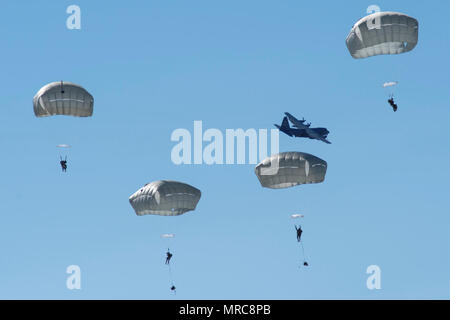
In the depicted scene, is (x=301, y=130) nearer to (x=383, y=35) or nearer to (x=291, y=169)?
(x=291, y=169)

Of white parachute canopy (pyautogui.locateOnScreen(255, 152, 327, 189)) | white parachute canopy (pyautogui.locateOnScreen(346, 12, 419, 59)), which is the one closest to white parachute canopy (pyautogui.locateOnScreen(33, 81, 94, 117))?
white parachute canopy (pyautogui.locateOnScreen(255, 152, 327, 189))

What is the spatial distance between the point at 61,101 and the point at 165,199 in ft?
39.5

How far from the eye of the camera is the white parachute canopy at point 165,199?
11525cm

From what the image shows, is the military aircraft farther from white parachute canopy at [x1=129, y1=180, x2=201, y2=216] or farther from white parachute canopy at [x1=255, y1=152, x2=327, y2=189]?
white parachute canopy at [x1=129, y1=180, x2=201, y2=216]

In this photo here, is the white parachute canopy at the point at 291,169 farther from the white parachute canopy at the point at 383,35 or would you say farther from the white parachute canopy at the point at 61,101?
the white parachute canopy at the point at 61,101

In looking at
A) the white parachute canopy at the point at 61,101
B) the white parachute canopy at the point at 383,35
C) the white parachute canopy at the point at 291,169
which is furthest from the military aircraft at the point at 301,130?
the white parachute canopy at the point at 61,101

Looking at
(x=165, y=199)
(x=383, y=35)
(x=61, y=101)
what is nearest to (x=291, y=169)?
(x=165, y=199)

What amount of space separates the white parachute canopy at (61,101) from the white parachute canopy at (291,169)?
15.7 metres

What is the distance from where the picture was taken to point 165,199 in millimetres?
115125

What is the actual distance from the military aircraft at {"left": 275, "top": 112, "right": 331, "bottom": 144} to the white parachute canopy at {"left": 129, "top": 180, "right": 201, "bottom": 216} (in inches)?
513
